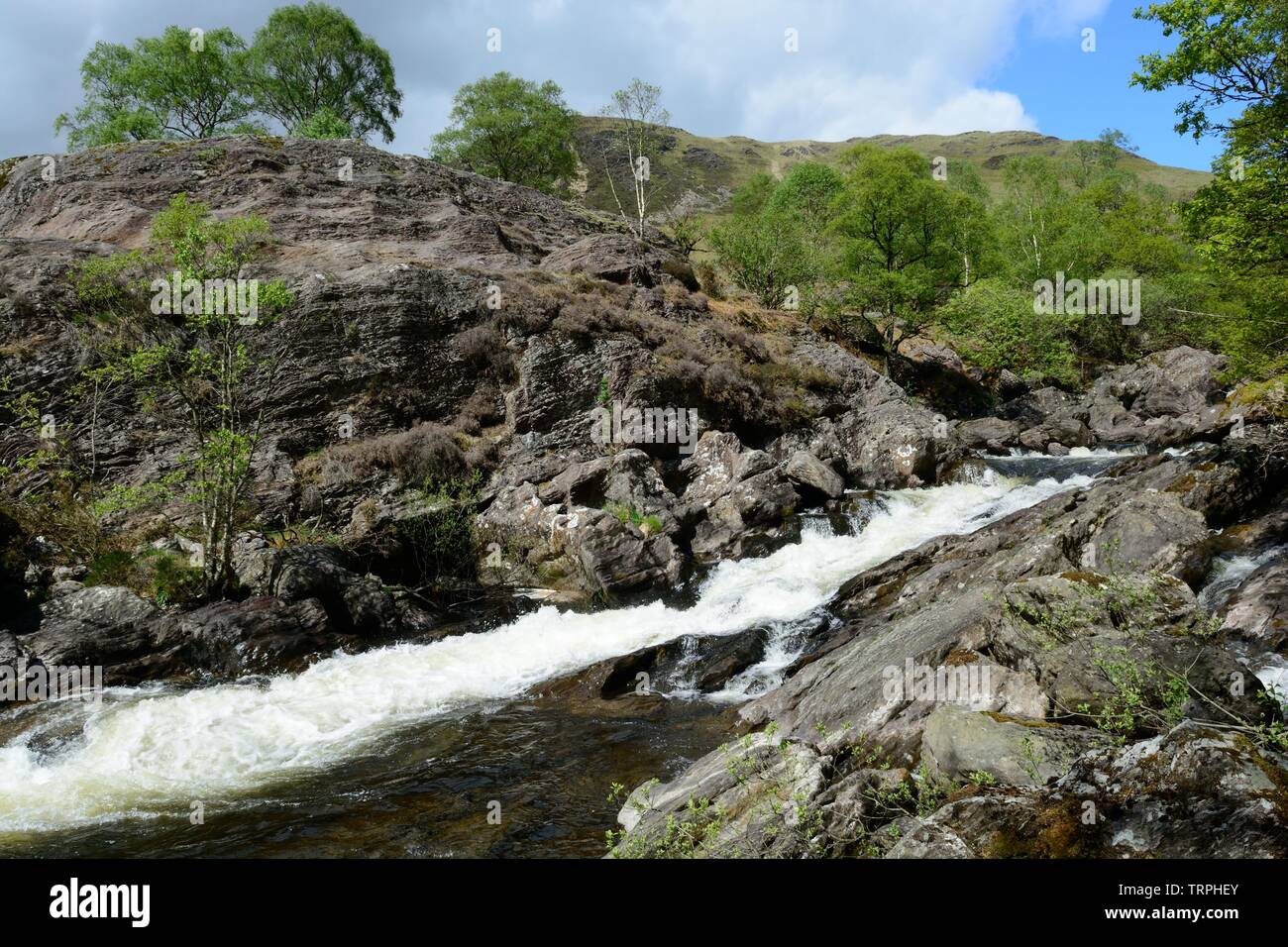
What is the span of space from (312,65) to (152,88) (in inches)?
441

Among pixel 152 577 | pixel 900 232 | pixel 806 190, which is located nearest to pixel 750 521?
pixel 152 577

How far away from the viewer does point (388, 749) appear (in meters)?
10.7

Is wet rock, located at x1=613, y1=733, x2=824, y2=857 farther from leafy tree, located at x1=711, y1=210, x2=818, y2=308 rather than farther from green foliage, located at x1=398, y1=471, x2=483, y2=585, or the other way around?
leafy tree, located at x1=711, y1=210, x2=818, y2=308

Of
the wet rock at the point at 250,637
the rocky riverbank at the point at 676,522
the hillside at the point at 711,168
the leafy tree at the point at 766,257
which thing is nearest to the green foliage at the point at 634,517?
the rocky riverbank at the point at 676,522

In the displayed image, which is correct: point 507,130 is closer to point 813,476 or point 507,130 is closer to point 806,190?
point 806,190

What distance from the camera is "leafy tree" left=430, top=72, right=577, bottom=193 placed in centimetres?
5222

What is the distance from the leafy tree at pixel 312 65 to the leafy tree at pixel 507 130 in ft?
25.8

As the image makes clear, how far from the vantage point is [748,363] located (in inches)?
1201

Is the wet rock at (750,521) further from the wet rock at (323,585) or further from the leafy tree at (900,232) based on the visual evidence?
the leafy tree at (900,232)

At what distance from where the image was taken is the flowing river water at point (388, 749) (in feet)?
26.9

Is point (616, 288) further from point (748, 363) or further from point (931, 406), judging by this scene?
point (931, 406)

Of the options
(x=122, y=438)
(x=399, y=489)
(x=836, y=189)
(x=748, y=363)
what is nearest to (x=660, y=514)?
(x=399, y=489)

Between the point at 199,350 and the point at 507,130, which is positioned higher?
the point at 507,130

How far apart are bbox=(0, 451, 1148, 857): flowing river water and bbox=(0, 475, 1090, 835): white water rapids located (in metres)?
0.04
